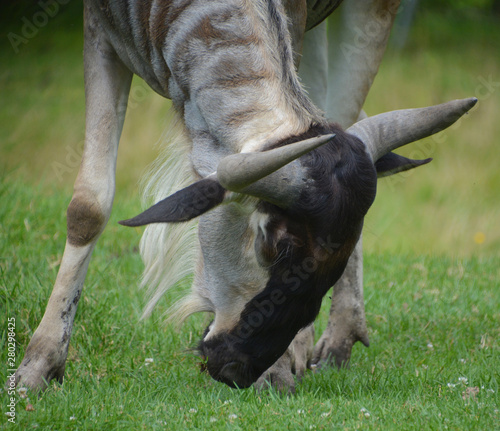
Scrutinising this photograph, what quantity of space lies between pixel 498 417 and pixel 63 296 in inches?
97.4

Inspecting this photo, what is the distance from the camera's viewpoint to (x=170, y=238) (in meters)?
4.60

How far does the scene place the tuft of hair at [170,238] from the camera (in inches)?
174

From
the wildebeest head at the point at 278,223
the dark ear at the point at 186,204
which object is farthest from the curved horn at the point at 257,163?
the dark ear at the point at 186,204

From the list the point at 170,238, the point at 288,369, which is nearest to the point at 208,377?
the point at 288,369

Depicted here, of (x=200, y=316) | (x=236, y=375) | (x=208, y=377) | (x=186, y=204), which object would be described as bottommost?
(x=200, y=316)

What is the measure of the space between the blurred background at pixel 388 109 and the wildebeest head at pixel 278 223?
6.13 m

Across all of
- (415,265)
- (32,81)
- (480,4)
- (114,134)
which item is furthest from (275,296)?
(480,4)

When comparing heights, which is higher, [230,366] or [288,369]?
[230,366]

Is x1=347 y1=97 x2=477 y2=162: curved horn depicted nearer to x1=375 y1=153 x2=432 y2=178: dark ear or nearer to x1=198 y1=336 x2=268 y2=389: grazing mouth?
x1=375 y1=153 x2=432 y2=178: dark ear

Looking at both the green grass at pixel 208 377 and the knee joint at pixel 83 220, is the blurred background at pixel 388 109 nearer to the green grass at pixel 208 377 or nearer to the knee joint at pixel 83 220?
the green grass at pixel 208 377

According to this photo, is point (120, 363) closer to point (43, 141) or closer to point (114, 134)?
point (114, 134)

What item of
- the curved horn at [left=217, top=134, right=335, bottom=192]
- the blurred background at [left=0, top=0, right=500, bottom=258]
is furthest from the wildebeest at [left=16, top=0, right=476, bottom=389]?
the blurred background at [left=0, top=0, right=500, bottom=258]

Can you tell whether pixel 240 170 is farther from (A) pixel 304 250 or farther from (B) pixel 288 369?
(B) pixel 288 369

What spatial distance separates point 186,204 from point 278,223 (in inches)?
19.8
